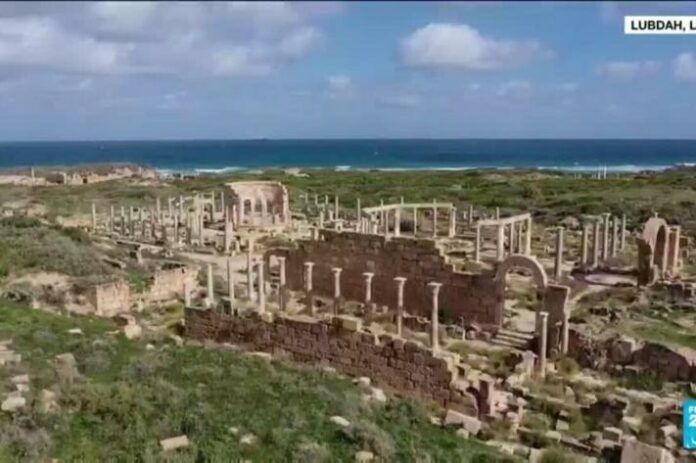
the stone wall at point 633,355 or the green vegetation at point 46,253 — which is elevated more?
the green vegetation at point 46,253

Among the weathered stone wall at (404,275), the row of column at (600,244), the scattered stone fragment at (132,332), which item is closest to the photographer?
the scattered stone fragment at (132,332)

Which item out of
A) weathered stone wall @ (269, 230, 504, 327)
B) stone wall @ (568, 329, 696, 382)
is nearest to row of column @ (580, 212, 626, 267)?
weathered stone wall @ (269, 230, 504, 327)

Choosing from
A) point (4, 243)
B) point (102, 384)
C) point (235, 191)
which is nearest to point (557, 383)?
point (102, 384)

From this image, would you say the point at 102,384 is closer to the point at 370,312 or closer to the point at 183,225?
the point at 370,312

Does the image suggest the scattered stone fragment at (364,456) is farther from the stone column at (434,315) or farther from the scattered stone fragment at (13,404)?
the stone column at (434,315)

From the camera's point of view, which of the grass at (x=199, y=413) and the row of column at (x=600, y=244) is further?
the row of column at (x=600, y=244)

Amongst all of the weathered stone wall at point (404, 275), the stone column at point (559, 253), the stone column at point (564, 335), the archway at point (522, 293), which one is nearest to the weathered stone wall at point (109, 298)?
the weathered stone wall at point (404, 275)

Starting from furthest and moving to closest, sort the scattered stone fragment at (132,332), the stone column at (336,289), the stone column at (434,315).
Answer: the stone column at (336,289)
the stone column at (434,315)
the scattered stone fragment at (132,332)
